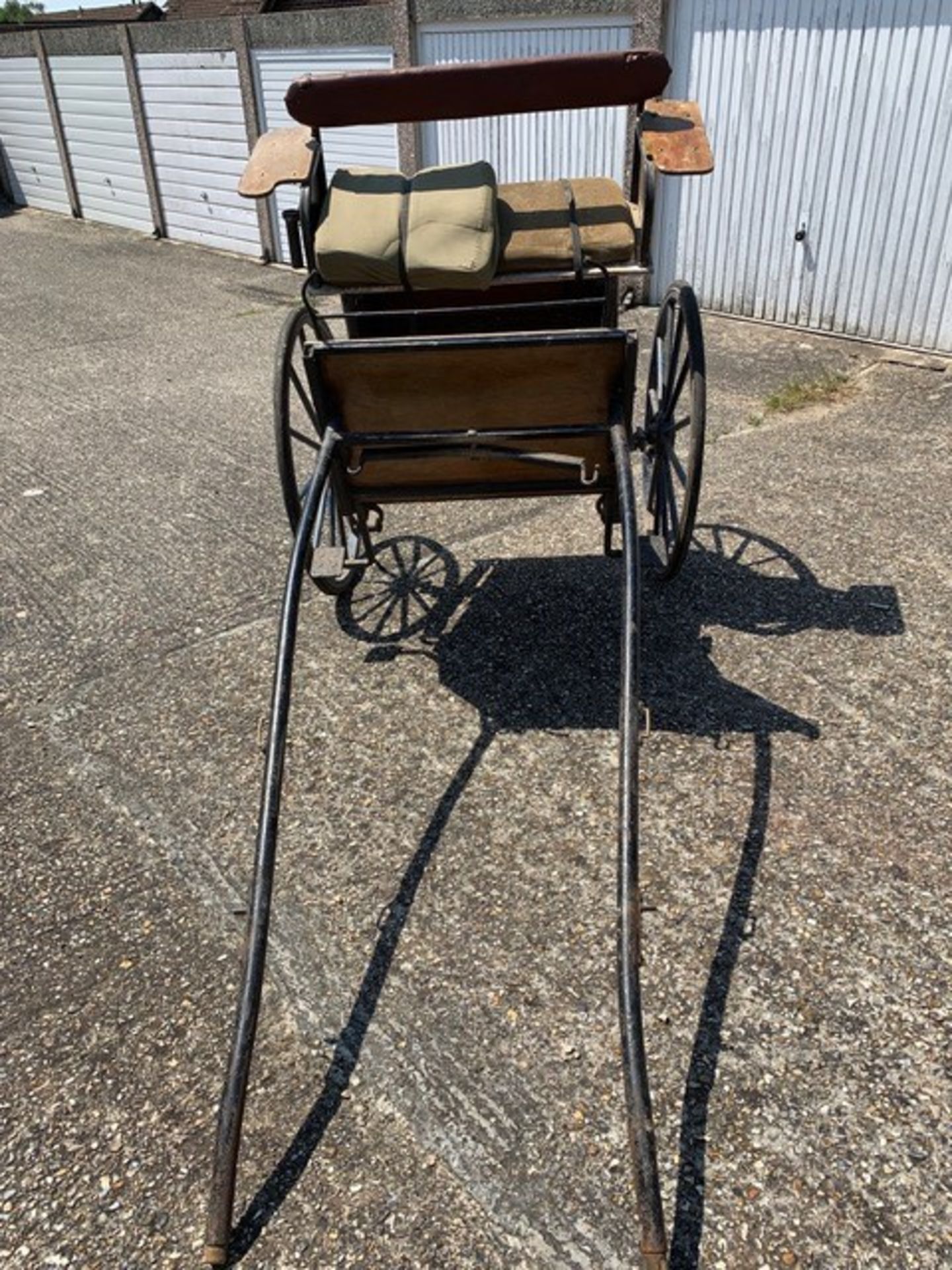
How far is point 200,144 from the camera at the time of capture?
11438 mm

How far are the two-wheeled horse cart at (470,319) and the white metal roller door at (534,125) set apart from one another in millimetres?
4794

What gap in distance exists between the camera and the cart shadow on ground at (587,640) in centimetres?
244

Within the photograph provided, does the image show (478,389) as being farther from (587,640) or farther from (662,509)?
(662,509)

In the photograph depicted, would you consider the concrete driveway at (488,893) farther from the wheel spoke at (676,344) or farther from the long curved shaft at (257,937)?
the wheel spoke at (676,344)

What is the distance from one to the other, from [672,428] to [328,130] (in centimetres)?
730

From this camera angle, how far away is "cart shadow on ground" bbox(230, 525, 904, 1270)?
244 centimetres

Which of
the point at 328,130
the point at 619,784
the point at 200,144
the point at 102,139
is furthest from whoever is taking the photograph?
the point at 102,139

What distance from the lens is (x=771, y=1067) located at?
201 cm

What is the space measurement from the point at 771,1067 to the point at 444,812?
42.8 inches

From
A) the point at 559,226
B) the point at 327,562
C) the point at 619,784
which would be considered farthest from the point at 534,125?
the point at 619,784

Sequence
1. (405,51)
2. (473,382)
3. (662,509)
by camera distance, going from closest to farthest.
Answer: (473,382)
(662,509)
(405,51)

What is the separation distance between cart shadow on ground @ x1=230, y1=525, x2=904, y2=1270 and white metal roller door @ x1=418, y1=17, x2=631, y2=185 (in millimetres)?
4950

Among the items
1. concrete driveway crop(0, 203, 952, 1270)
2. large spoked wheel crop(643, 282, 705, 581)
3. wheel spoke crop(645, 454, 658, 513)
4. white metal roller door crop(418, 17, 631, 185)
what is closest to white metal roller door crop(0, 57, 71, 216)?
white metal roller door crop(418, 17, 631, 185)

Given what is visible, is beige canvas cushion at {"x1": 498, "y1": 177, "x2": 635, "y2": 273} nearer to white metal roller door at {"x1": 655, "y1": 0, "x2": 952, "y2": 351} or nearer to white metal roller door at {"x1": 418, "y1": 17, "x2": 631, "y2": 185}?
white metal roller door at {"x1": 655, "y1": 0, "x2": 952, "y2": 351}
